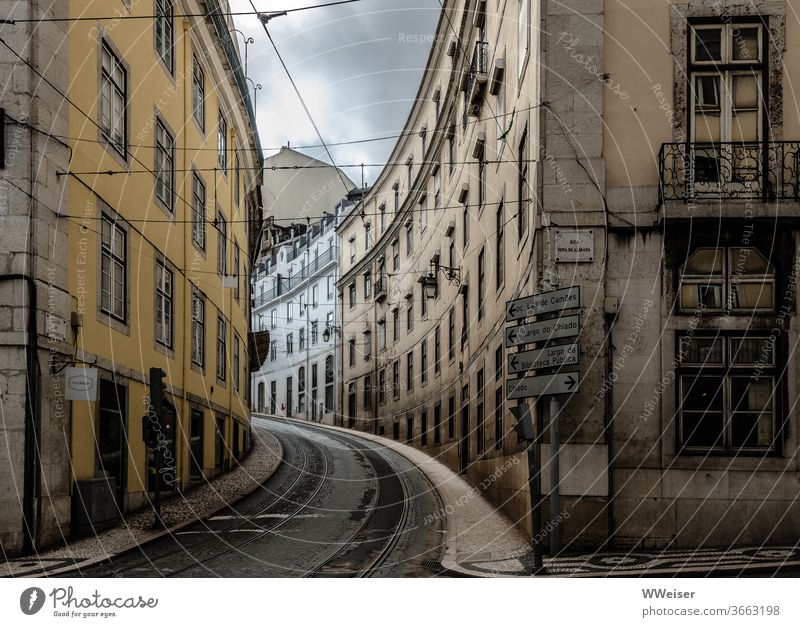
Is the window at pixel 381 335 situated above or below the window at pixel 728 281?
above

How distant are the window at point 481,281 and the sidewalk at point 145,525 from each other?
699cm

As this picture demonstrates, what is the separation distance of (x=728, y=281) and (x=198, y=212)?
14168 mm

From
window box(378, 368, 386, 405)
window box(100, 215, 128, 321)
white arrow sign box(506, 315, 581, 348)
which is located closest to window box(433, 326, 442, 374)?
window box(378, 368, 386, 405)

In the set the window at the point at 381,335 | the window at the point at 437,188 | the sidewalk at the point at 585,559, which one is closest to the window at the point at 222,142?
the window at the point at 437,188

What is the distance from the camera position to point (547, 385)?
43.0ft

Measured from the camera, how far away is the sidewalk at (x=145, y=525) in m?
12.6

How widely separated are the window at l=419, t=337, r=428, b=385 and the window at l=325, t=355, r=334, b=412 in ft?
57.3

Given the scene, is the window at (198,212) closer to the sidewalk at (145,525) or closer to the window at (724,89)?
the sidewalk at (145,525)

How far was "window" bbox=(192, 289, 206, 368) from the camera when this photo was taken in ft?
81.2

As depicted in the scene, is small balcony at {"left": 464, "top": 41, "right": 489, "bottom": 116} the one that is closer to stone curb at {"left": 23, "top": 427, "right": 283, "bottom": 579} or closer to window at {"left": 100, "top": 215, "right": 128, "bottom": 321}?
window at {"left": 100, "top": 215, "right": 128, "bottom": 321}
